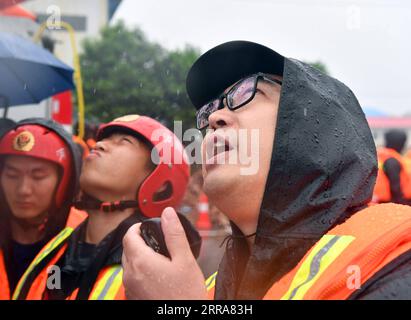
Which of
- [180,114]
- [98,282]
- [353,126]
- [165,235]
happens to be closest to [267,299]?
[165,235]

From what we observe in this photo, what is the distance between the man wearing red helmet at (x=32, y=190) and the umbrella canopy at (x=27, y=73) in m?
0.25

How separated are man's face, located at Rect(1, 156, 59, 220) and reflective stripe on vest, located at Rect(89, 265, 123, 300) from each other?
0.59 meters

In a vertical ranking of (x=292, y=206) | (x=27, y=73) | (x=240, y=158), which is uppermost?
(x=27, y=73)

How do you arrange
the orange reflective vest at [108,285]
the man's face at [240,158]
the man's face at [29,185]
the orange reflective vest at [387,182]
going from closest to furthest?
the man's face at [240,158], the orange reflective vest at [108,285], the man's face at [29,185], the orange reflective vest at [387,182]

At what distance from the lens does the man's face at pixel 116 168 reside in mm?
1828

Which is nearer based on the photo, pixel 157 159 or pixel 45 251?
pixel 157 159

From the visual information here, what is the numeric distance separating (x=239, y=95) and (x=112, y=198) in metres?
0.86

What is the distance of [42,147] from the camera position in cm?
222

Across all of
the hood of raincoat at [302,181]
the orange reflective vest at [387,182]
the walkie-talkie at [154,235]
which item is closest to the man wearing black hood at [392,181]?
the orange reflective vest at [387,182]

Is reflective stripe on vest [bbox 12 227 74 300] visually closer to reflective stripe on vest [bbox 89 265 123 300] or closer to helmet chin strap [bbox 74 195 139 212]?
helmet chin strap [bbox 74 195 139 212]

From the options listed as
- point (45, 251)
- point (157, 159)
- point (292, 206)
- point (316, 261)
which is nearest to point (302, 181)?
point (292, 206)

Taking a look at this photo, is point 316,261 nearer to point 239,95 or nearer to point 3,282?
point 239,95

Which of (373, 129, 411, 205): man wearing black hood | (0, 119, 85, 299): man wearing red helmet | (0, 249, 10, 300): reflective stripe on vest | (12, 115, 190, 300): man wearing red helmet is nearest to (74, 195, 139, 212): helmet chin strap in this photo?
(12, 115, 190, 300): man wearing red helmet

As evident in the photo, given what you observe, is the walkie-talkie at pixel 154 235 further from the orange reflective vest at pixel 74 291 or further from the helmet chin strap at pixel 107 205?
the helmet chin strap at pixel 107 205
